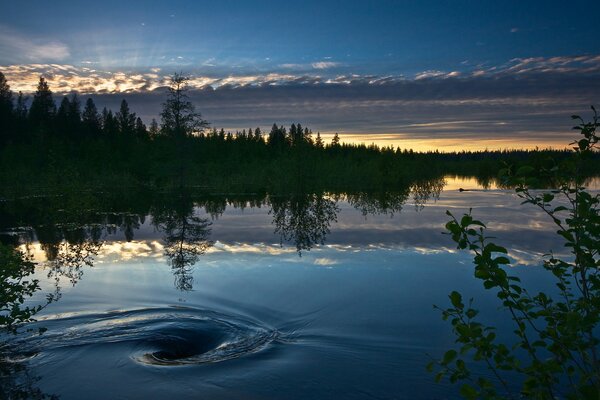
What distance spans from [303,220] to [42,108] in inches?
2577

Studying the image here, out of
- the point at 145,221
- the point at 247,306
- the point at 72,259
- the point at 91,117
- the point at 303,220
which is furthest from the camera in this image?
the point at 91,117

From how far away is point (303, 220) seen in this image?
1008 inches

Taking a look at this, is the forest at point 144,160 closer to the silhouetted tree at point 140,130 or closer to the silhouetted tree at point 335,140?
the silhouetted tree at point 140,130

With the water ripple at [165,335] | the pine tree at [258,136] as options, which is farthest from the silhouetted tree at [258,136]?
the water ripple at [165,335]

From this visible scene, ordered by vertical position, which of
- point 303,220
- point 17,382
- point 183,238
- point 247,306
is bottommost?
point 17,382

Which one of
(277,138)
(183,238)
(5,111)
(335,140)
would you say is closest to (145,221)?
(183,238)

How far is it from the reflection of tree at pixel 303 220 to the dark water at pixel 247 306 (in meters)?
0.19

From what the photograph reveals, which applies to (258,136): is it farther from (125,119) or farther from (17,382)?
(17,382)

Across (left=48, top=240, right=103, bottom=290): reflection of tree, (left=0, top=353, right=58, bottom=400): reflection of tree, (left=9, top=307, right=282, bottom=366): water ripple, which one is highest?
(left=48, top=240, right=103, bottom=290): reflection of tree

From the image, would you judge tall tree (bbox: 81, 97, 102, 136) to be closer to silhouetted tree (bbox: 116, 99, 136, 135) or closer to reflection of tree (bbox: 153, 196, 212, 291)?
silhouetted tree (bbox: 116, 99, 136, 135)

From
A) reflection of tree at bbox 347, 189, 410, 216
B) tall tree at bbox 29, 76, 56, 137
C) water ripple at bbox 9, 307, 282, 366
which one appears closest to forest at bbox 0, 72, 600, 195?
tall tree at bbox 29, 76, 56, 137

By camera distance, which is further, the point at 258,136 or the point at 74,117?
the point at 258,136

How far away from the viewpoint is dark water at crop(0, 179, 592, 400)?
25.3 feet

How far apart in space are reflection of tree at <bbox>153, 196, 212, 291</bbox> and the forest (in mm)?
8282
